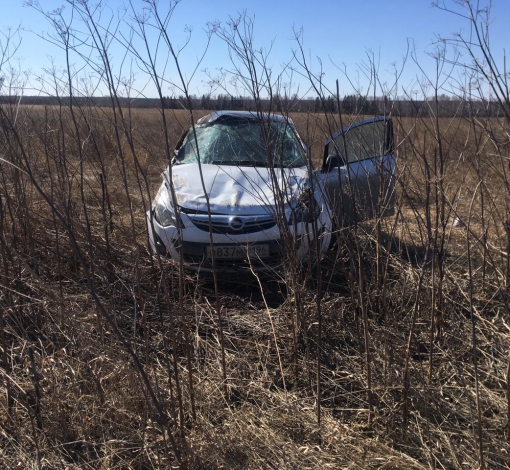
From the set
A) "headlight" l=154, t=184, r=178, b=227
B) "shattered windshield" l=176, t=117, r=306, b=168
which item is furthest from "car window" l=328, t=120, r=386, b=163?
"headlight" l=154, t=184, r=178, b=227

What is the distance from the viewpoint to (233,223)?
372cm

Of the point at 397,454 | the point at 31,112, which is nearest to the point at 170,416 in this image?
the point at 397,454

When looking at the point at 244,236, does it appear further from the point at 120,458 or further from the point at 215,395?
the point at 120,458

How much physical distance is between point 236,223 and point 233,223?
0.9 inches

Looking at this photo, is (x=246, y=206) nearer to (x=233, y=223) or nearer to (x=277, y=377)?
(x=233, y=223)

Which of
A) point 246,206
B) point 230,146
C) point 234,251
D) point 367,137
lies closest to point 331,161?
point 367,137

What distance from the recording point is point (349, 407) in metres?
2.47

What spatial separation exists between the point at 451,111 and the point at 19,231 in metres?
2.92

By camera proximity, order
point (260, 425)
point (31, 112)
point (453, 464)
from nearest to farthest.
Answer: point (453, 464)
point (260, 425)
point (31, 112)

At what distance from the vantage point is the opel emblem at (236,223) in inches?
146

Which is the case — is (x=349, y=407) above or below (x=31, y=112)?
below

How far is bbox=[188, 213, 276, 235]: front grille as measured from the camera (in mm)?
3721

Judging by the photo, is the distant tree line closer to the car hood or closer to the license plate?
the car hood

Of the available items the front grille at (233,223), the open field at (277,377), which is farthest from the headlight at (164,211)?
the open field at (277,377)
